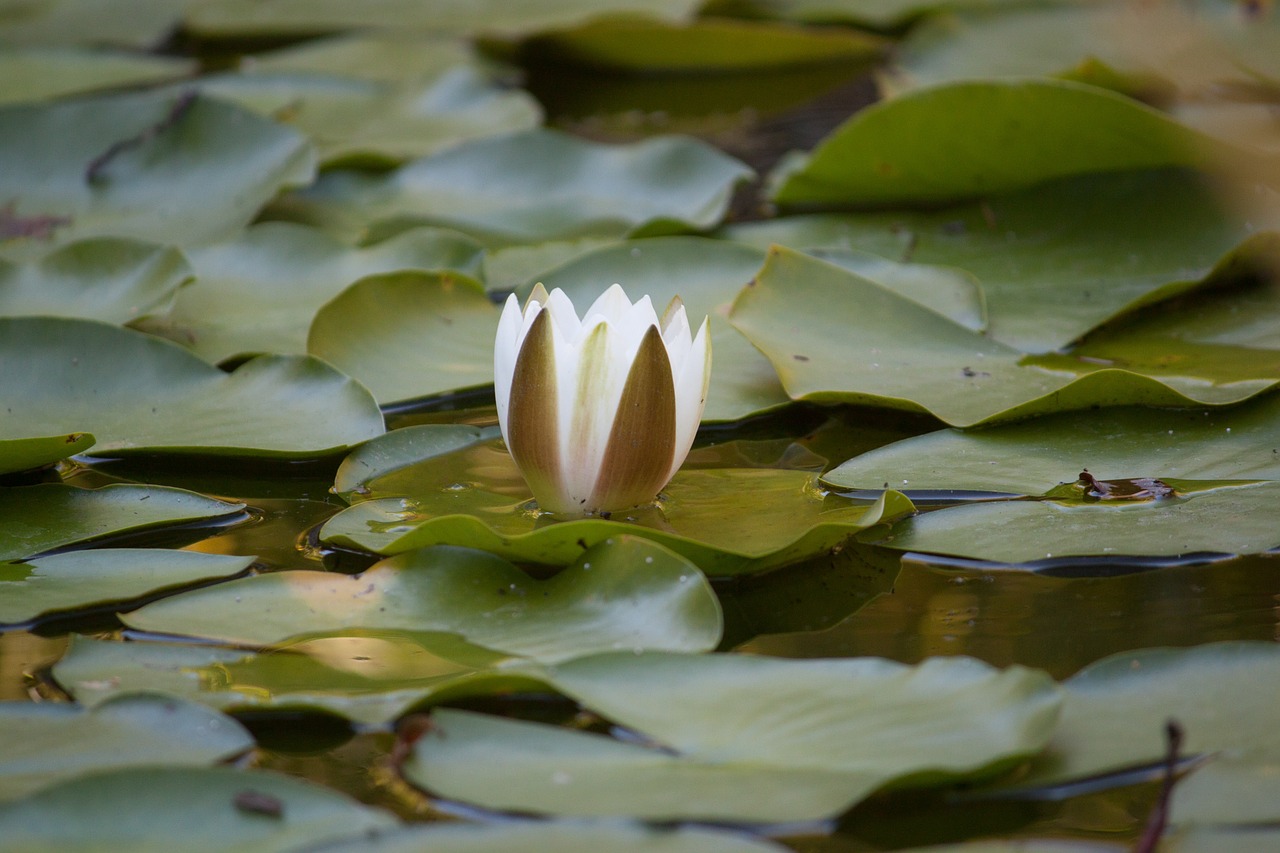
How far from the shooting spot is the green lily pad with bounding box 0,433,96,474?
47.0 inches

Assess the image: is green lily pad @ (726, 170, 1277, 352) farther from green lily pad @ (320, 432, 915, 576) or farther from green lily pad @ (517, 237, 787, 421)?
green lily pad @ (320, 432, 915, 576)

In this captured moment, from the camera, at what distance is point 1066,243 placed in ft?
6.10

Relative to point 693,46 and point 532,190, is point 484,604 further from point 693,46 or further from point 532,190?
point 693,46

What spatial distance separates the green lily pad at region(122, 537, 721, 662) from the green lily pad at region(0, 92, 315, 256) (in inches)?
43.2

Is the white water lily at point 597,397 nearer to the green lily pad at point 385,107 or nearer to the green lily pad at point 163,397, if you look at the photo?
the green lily pad at point 163,397

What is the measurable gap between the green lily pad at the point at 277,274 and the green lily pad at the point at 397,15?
142 centimetres

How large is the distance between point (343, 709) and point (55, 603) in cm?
34

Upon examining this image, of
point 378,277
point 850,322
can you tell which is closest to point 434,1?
point 378,277

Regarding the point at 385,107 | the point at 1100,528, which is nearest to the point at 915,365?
the point at 1100,528

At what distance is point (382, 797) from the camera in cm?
85

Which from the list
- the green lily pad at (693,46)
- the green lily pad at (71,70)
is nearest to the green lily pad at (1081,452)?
the green lily pad at (693,46)

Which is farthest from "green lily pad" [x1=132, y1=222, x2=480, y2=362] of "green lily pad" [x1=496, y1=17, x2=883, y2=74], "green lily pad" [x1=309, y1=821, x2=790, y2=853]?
"green lily pad" [x1=496, y1=17, x2=883, y2=74]

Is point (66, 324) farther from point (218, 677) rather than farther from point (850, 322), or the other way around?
point (850, 322)

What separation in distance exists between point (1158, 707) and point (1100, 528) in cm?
30
